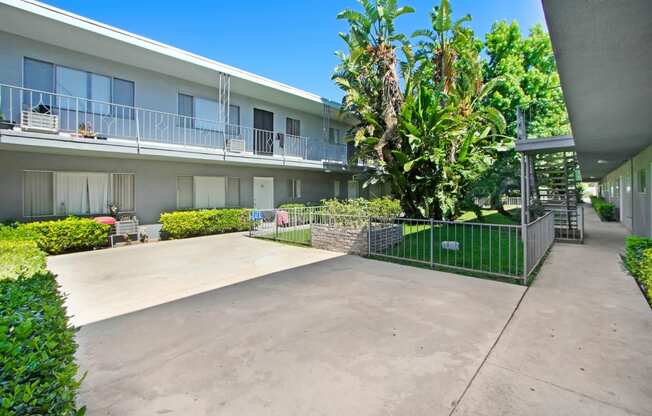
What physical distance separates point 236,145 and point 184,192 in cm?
310

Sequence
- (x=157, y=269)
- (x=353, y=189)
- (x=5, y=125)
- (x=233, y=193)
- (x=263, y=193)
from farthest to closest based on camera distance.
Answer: (x=353, y=189) → (x=263, y=193) → (x=233, y=193) → (x=5, y=125) → (x=157, y=269)

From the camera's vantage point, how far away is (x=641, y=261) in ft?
20.1

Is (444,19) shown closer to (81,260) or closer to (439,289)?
(439,289)

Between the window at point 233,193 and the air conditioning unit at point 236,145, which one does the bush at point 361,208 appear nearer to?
the air conditioning unit at point 236,145

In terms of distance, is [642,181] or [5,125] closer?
[5,125]

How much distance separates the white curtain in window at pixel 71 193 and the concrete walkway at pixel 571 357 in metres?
13.1

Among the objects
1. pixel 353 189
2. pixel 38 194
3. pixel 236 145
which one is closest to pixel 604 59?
pixel 236 145

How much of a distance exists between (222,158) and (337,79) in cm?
708

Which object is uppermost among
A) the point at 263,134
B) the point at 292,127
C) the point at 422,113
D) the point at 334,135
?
the point at 334,135

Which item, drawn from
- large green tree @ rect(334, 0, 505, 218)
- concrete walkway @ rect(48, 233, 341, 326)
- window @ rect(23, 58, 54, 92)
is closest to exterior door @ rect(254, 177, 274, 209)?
concrete walkway @ rect(48, 233, 341, 326)

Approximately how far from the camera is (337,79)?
629 inches

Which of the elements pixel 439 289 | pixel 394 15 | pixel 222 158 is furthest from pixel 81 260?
pixel 394 15

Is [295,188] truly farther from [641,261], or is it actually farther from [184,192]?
[641,261]

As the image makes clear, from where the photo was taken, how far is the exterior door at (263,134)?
16078mm
